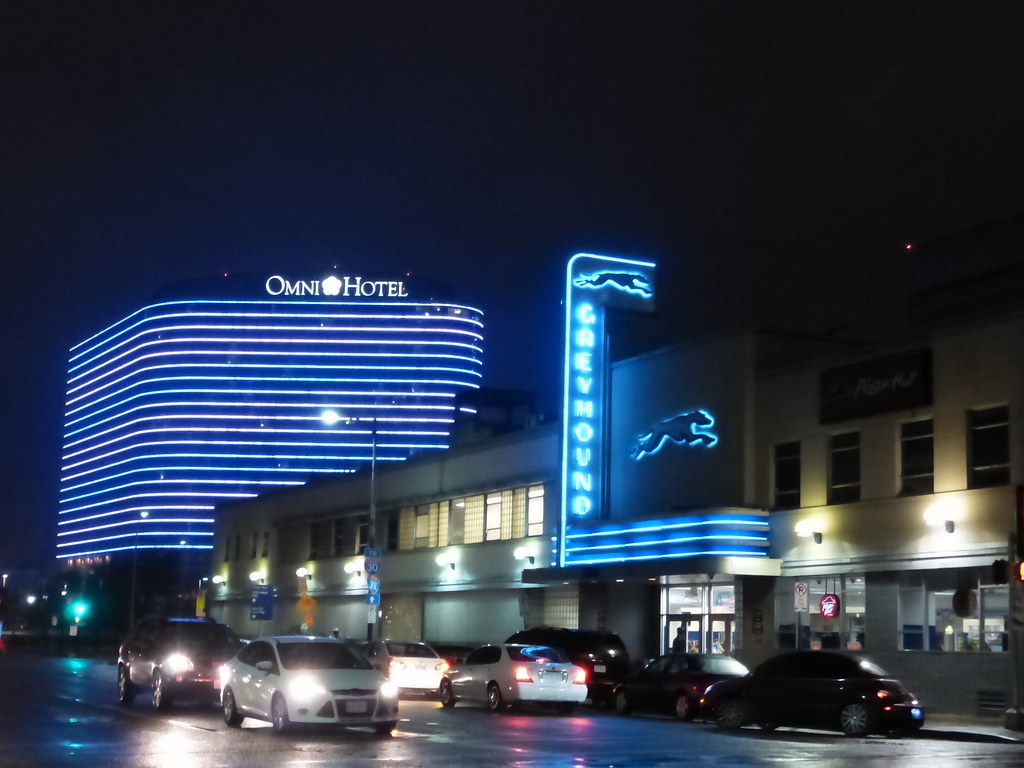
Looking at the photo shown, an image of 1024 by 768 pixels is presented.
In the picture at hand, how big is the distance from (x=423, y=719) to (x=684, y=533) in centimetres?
1217

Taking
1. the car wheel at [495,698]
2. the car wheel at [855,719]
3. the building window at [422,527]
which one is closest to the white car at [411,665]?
the car wheel at [495,698]

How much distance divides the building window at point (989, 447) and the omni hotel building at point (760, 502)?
0.15ft

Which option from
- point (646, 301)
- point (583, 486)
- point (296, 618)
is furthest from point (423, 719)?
point (296, 618)

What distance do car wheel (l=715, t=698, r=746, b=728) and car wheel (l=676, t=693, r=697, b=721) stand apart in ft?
7.24

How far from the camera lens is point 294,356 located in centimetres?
19012

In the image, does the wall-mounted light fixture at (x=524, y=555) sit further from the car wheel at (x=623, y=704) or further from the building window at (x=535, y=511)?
the car wheel at (x=623, y=704)

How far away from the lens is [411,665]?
113 feet

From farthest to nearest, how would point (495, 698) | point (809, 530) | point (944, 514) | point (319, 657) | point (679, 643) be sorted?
point (679, 643)
point (809, 530)
point (944, 514)
point (495, 698)
point (319, 657)

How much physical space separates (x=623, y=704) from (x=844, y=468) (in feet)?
28.4

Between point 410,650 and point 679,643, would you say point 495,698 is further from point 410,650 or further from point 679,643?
point 679,643

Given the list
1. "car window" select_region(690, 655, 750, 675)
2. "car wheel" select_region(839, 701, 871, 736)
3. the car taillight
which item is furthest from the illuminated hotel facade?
"car wheel" select_region(839, 701, 871, 736)

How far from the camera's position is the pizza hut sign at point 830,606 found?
34344 mm

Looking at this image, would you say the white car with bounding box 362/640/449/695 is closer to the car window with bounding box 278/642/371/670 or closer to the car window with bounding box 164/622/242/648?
the car window with bounding box 164/622/242/648

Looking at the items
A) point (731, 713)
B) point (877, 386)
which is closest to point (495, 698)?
point (731, 713)
